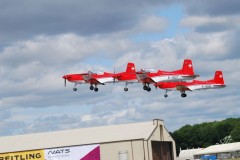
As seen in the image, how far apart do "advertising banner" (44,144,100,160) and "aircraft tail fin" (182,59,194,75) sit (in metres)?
30.1

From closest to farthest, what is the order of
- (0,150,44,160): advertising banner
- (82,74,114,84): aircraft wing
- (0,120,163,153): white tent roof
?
(0,120,163,153): white tent roof < (0,150,44,160): advertising banner < (82,74,114,84): aircraft wing

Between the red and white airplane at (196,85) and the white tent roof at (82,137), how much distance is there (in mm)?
25365

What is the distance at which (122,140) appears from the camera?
73938 millimetres

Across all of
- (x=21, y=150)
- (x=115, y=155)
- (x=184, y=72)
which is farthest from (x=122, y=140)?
(x=184, y=72)

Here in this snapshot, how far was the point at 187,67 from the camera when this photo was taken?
102 metres

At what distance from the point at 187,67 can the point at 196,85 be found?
9.39 metres

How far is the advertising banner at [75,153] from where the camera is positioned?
246ft

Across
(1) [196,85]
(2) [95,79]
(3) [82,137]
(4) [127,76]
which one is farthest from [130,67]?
(3) [82,137]

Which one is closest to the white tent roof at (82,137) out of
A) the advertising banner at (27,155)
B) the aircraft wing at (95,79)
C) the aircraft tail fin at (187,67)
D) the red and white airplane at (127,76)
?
the advertising banner at (27,155)

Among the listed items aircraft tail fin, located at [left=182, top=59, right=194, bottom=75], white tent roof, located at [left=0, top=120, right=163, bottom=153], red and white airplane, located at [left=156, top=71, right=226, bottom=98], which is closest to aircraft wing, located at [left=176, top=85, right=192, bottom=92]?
red and white airplane, located at [left=156, top=71, right=226, bottom=98]

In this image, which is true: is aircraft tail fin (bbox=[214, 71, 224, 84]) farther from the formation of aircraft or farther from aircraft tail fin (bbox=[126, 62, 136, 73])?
aircraft tail fin (bbox=[126, 62, 136, 73])

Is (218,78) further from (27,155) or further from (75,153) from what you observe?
(27,155)

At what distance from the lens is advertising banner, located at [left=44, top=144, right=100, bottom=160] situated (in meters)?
75.1

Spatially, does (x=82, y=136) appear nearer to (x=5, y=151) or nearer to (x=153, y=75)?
(x=5, y=151)
